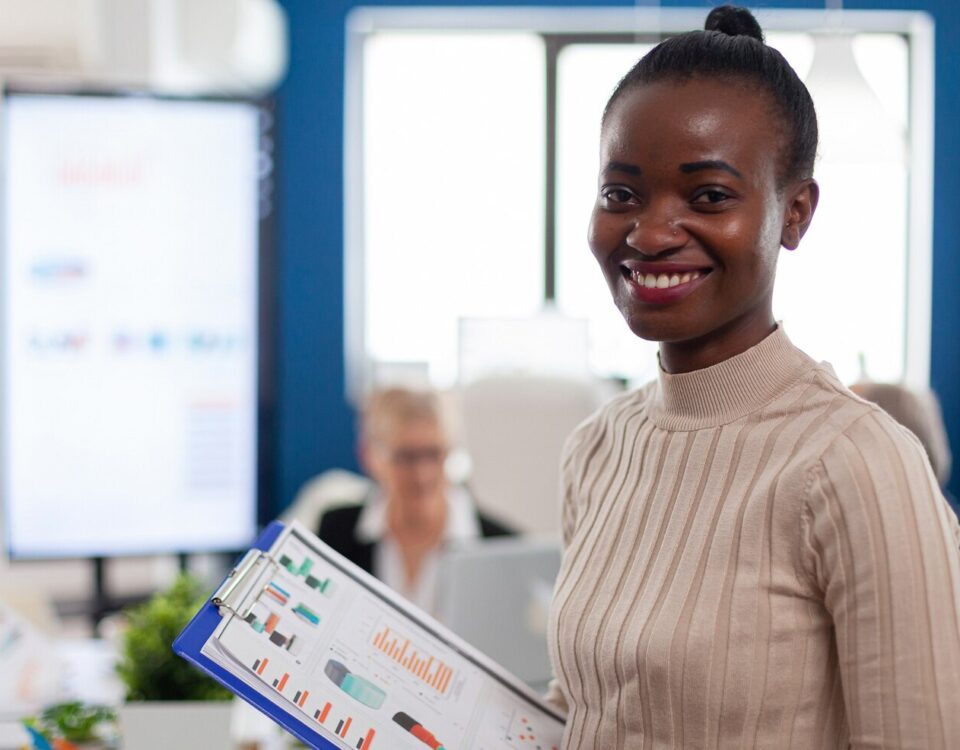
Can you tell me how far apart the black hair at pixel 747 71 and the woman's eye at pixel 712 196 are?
0.19ft

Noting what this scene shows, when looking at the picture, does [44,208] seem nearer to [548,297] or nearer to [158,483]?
[158,483]

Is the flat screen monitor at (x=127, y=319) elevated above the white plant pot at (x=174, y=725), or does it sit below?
above

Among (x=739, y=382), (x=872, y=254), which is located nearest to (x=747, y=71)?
(x=739, y=382)

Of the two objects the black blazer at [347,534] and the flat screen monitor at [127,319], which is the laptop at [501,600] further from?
the black blazer at [347,534]

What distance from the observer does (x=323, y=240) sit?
5.11 meters

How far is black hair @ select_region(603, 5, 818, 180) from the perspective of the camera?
853 mm

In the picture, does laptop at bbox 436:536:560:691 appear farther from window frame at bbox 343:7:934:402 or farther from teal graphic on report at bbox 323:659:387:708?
window frame at bbox 343:7:934:402

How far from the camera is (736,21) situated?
94 cm

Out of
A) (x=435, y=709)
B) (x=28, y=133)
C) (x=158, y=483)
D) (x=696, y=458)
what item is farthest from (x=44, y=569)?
(x=696, y=458)

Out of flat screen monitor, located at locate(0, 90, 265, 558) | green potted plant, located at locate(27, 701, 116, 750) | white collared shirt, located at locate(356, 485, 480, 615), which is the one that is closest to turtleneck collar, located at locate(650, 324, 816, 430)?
green potted plant, located at locate(27, 701, 116, 750)

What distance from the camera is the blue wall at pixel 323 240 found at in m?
5.06

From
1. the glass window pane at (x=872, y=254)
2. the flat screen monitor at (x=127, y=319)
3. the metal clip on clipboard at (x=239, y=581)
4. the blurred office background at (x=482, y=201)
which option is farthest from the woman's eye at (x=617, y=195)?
the glass window pane at (x=872, y=254)

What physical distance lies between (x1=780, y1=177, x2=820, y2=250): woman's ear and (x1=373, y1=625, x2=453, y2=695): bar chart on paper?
552 mm

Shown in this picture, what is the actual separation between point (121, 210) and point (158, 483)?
62cm
